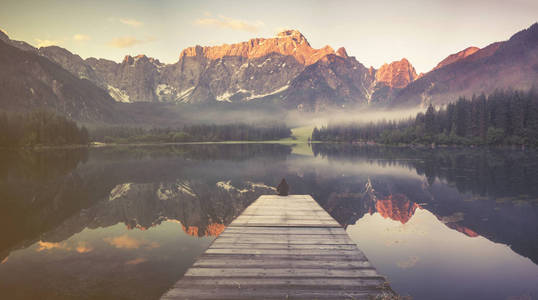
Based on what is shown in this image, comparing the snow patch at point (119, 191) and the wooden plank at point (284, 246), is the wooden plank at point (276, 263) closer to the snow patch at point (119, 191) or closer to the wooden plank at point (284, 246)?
the wooden plank at point (284, 246)

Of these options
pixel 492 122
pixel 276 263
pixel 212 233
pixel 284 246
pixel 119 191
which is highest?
pixel 492 122

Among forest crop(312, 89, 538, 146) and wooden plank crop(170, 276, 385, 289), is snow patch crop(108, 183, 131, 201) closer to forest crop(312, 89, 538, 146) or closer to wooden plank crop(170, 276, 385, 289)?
wooden plank crop(170, 276, 385, 289)

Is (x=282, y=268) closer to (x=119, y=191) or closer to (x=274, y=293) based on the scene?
(x=274, y=293)

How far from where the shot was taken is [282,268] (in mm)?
11906

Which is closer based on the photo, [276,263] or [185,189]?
[276,263]

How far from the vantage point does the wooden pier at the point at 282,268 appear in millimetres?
9977

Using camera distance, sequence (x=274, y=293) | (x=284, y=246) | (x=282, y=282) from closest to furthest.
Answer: (x=274, y=293), (x=282, y=282), (x=284, y=246)

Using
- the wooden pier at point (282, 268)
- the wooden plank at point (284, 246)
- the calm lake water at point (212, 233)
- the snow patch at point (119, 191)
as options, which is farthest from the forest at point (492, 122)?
the snow patch at point (119, 191)

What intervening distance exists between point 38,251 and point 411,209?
34332mm

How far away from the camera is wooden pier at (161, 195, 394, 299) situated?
32.7 ft

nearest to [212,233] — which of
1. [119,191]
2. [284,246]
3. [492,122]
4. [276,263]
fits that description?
[284,246]

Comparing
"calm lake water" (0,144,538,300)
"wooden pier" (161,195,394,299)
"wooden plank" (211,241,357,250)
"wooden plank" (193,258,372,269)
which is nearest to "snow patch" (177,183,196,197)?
"calm lake water" (0,144,538,300)

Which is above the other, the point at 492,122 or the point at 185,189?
the point at 492,122

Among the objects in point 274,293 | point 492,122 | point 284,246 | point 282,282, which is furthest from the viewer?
point 492,122
